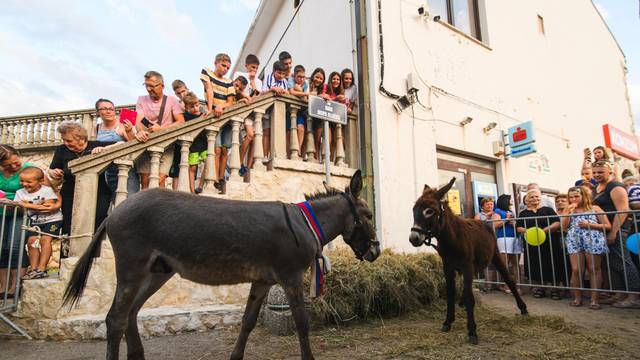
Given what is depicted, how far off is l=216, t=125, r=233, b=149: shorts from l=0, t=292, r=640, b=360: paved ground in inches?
106

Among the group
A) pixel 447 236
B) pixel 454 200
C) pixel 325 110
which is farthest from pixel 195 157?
pixel 454 200

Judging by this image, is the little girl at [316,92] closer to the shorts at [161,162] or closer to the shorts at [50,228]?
the shorts at [161,162]

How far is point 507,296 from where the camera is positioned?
611 cm

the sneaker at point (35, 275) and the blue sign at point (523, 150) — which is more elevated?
the blue sign at point (523, 150)

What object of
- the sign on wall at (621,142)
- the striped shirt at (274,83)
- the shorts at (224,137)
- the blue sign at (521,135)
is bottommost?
the shorts at (224,137)

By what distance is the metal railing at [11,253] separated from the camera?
382 centimetres

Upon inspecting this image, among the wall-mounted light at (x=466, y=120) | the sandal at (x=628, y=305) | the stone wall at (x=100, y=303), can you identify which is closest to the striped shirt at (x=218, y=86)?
the stone wall at (x=100, y=303)

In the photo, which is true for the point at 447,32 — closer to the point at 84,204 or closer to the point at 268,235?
the point at 268,235

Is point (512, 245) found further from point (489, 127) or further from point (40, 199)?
point (40, 199)

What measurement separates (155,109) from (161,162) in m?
0.91

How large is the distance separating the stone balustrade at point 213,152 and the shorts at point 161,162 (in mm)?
154

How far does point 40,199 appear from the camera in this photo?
13.8 ft

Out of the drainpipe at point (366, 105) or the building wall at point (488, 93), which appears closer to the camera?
the drainpipe at point (366, 105)

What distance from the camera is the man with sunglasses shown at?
4.83 m
